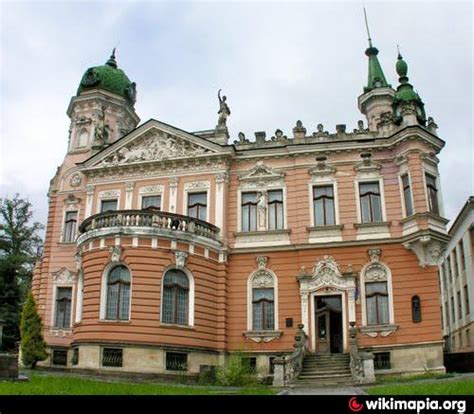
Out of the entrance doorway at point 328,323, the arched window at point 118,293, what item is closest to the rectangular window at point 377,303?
the entrance doorway at point 328,323

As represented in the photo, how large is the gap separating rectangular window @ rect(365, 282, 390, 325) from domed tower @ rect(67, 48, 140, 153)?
57.4ft

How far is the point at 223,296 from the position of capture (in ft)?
87.9

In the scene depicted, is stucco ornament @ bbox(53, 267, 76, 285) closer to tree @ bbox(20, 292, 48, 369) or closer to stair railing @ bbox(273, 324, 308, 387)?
tree @ bbox(20, 292, 48, 369)

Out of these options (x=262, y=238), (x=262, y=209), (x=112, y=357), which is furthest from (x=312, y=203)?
(x=112, y=357)

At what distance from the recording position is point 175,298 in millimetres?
25125

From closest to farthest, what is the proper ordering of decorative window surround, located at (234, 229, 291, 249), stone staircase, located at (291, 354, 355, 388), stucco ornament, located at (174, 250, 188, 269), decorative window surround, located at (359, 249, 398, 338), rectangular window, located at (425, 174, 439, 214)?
1. stone staircase, located at (291, 354, 355, 388)
2. decorative window surround, located at (359, 249, 398, 338)
3. stucco ornament, located at (174, 250, 188, 269)
4. rectangular window, located at (425, 174, 439, 214)
5. decorative window surround, located at (234, 229, 291, 249)

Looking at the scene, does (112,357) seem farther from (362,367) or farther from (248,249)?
(362,367)

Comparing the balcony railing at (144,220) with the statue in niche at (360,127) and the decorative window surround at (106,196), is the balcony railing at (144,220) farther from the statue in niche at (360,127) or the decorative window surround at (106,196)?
the statue in niche at (360,127)

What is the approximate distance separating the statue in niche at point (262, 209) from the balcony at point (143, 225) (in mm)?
3305

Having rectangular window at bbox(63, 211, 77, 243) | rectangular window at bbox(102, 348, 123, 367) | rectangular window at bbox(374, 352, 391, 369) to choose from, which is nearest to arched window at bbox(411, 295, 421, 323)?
rectangular window at bbox(374, 352, 391, 369)

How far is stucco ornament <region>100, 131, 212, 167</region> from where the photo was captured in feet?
96.3

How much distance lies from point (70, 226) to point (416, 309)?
62.6 ft
